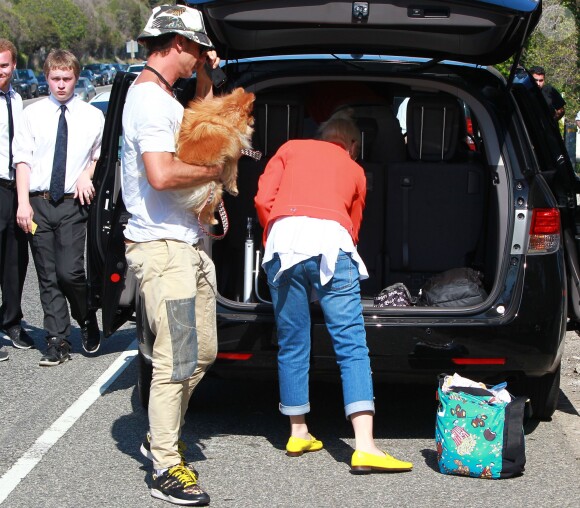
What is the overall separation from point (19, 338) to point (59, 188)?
1.18m

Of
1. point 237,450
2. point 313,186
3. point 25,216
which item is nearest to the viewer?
point 313,186

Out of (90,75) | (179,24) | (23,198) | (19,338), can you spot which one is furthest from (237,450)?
(90,75)

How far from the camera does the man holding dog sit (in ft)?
15.2

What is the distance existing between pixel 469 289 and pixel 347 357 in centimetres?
97

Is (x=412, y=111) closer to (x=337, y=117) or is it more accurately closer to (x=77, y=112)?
(x=337, y=117)

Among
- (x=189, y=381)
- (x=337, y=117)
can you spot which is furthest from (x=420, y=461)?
(x=337, y=117)

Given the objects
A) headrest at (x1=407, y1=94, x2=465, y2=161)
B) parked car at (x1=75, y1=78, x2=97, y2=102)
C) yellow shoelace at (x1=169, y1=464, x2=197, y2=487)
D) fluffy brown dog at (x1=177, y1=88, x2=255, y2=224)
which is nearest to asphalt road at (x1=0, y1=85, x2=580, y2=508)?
yellow shoelace at (x1=169, y1=464, x2=197, y2=487)

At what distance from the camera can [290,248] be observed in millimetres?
5012

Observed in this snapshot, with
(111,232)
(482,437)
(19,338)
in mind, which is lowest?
(19,338)

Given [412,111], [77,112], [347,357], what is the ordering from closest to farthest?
[347,357]
[412,111]
[77,112]

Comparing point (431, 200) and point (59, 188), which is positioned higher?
point (431, 200)

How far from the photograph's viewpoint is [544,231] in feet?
17.3

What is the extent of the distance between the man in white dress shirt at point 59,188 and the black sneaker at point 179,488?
2.61m

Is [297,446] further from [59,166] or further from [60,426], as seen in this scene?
[59,166]
